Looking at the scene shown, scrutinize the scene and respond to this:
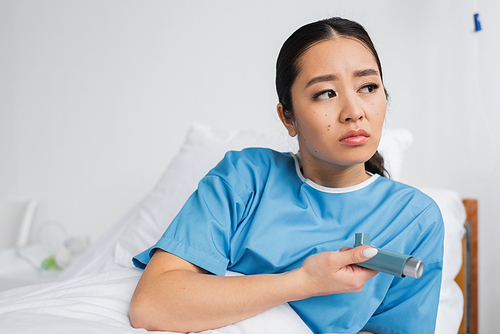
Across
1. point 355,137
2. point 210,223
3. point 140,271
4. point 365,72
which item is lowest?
point 140,271

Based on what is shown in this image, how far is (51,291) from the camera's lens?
2.50 feet

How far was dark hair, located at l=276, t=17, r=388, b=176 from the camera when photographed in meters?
0.80

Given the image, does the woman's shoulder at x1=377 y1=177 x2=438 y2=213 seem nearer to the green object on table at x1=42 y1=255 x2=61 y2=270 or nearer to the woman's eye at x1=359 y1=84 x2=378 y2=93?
the woman's eye at x1=359 y1=84 x2=378 y2=93

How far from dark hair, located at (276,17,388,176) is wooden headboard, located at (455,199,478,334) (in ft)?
2.54

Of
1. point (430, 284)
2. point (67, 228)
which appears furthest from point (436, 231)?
point (67, 228)

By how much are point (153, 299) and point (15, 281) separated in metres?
1.10

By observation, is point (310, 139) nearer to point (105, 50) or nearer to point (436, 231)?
point (436, 231)

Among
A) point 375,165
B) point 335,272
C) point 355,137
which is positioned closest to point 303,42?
point 355,137

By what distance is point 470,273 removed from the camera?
1316 millimetres

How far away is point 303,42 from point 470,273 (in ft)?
3.36

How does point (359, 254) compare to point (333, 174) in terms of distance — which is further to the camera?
point (333, 174)

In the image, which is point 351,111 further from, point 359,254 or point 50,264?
Result: point 50,264

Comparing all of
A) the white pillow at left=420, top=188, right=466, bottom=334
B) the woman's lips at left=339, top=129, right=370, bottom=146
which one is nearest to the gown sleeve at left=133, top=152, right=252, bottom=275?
the woman's lips at left=339, top=129, right=370, bottom=146

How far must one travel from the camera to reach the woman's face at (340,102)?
0.73 m
